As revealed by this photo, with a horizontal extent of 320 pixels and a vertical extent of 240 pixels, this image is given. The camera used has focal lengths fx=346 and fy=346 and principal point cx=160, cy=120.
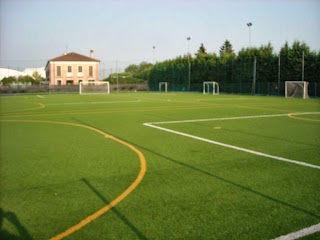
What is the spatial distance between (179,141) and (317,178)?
3.77 metres

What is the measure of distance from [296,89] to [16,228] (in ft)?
103

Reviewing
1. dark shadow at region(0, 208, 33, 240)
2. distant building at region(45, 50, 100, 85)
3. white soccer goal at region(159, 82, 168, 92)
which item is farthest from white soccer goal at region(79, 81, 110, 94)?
dark shadow at region(0, 208, 33, 240)

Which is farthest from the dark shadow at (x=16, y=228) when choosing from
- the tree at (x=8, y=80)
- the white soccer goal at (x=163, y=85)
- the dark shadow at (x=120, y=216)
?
the tree at (x=8, y=80)

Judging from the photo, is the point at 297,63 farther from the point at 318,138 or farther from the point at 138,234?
the point at 138,234

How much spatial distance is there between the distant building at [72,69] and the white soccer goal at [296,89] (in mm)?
50852

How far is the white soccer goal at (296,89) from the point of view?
3038 centimetres

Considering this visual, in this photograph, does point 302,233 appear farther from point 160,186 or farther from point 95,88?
point 95,88

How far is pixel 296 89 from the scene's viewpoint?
31297 mm

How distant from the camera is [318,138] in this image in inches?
334

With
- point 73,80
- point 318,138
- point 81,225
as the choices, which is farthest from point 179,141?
point 73,80

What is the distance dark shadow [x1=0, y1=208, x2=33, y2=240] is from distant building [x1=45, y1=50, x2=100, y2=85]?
73301 mm

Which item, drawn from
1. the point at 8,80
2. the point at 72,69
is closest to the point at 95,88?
the point at 8,80

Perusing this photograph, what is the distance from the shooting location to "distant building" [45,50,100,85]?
76188 millimetres

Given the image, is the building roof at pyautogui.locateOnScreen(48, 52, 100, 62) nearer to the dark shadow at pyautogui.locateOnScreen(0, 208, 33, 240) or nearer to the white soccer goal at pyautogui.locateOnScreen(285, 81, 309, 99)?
the white soccer goal at pyautogui.locateOnScreen(285, 81, 309, 99)
